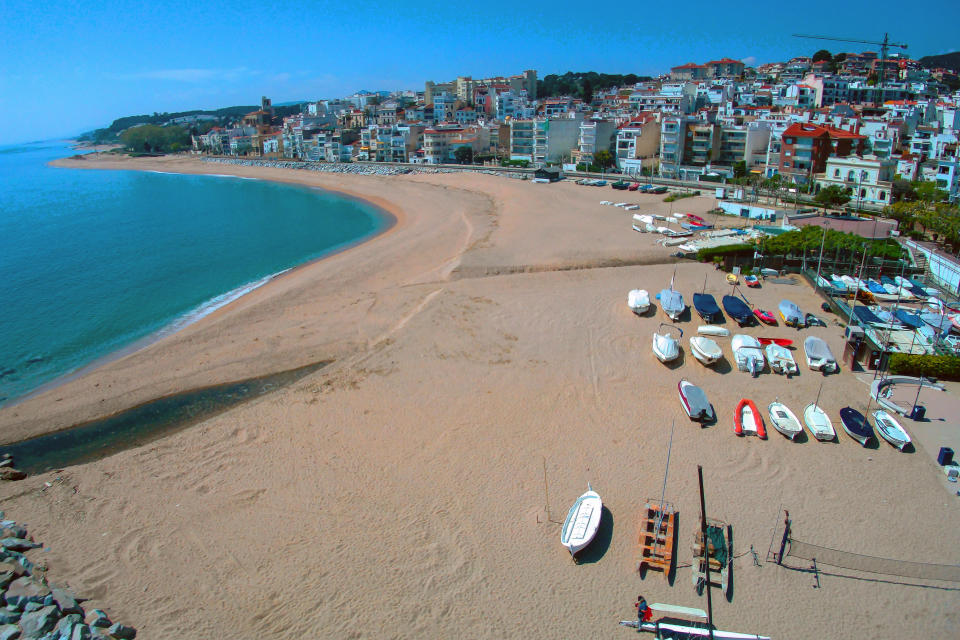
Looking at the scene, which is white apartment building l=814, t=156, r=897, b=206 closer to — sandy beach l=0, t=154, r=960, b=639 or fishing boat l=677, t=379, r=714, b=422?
sandy beach l=0, t=154, r=960, b=639

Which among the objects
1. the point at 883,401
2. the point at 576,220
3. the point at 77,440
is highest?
the point at 576,220

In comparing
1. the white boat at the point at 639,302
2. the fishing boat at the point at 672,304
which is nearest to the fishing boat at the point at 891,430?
the fishing boat at the point at 672,304

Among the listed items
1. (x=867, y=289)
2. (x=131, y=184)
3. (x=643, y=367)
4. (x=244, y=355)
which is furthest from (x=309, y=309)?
(x=131, y=184)

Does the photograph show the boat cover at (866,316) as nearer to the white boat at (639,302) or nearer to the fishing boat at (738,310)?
the fishing boat at (738,310)

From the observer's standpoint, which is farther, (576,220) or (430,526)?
(576,220)

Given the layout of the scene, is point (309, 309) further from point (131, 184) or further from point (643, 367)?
point (131, 184)

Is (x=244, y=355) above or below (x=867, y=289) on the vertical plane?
below

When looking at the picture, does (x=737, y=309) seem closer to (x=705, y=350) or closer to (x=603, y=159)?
(x=705, y=350)
